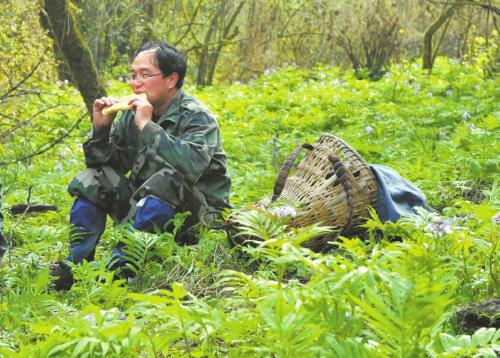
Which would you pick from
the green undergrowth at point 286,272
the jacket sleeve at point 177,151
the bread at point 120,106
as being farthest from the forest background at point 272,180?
the bread at point 120,106

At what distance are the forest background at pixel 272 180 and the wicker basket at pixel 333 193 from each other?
0.19 metres

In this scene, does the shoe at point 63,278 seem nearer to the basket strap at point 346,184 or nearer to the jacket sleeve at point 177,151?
the jacket sleeve at point 177,151

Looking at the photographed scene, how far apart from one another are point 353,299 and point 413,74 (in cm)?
1088

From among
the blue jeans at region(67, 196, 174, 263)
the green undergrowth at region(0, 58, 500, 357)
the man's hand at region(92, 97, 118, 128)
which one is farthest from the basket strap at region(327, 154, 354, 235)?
the man's hand at region(92, 97, 118, 128)

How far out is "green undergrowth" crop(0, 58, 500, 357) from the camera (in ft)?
7.13

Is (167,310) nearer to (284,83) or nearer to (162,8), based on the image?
(284,83)

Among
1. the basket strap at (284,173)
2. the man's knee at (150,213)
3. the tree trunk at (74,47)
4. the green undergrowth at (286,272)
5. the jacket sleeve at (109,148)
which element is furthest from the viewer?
the tree trunk at (74,47)

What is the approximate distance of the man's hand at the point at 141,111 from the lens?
4.42 meters

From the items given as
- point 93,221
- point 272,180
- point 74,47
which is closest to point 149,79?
point 93,221

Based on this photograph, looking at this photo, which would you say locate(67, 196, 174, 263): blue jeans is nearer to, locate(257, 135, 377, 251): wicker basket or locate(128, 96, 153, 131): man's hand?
locate(128, 96, 153, 131): man's hand

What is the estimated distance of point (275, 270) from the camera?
12.7ft

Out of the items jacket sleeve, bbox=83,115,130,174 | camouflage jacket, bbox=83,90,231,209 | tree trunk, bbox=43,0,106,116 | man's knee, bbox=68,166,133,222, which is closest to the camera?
camouflage jacket, bbox=83,90,231,209

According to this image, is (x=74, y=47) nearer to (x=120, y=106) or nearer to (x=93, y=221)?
(x=120, y=106)

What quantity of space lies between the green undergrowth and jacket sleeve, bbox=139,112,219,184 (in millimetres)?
418
